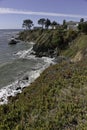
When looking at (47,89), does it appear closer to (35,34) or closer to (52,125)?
(52,125)

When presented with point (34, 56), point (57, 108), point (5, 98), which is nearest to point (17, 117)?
point (57, 108)

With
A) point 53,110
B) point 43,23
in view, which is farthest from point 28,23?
point 53,110

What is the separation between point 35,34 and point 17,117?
262 ft

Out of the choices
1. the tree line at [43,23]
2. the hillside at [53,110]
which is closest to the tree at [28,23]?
the tree line at [43,23]

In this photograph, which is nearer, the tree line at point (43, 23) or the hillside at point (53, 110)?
the hillside at point (53, 110)

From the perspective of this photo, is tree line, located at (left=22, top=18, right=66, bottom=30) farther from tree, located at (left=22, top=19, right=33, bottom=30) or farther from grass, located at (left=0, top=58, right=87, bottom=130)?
grass, located at (left=0, top=58, right=87, bottom=130)

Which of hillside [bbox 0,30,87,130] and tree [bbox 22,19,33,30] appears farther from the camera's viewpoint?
tree [bbox 22,19,33,30]

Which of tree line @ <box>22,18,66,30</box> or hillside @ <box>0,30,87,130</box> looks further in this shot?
tree line @ <box>22,18,66,30</box>

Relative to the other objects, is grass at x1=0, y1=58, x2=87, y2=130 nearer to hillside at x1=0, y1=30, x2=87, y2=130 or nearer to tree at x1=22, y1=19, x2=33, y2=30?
hillside at x1=0, y1=30, x2=87, y2=130

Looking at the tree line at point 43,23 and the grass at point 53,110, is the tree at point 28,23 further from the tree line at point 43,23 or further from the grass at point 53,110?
the grass at point 53,110

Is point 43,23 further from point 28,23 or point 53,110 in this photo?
point 53,110

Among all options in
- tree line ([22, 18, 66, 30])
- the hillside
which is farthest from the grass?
tree line ([22, 18, 66, 30])

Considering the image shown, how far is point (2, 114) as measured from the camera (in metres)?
14.0

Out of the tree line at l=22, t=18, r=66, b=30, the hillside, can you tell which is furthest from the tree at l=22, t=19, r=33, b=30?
the hillside
